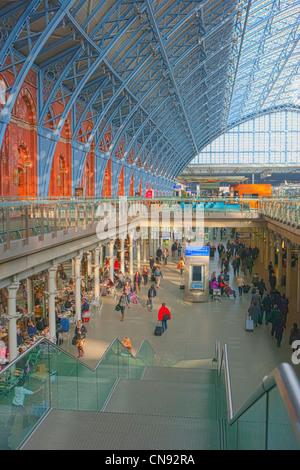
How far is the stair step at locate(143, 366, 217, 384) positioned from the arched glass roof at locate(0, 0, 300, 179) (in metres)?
10.2

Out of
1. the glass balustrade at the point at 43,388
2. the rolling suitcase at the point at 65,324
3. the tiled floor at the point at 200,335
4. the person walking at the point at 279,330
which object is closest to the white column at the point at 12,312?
the tiled floor at the point at 200,335

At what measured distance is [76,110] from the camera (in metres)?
28.2

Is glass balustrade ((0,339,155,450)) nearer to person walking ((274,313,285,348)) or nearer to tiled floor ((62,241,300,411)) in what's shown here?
tiled floor ((62,241,300,411))

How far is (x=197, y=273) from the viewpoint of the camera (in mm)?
22109

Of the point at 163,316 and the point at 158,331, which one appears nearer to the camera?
the point at 158,331

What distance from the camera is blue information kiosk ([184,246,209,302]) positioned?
859 inches

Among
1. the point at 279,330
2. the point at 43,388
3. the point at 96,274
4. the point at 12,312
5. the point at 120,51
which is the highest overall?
the point at 120,51

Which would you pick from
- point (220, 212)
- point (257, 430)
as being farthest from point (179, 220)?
point (257, 430)

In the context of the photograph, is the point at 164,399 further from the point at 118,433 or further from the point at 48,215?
the point at 48,215

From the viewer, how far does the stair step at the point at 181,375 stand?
1015cm

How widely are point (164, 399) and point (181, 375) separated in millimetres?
2731

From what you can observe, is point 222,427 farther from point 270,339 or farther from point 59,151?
point 59,151

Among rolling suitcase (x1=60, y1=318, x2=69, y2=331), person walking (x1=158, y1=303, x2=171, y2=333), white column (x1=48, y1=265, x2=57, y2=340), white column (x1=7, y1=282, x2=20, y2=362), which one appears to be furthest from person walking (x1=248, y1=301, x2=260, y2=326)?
white column (x1=7, y1=282, x2=20, y2=362)

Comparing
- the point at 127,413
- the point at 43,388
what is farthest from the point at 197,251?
the point at 127,413
